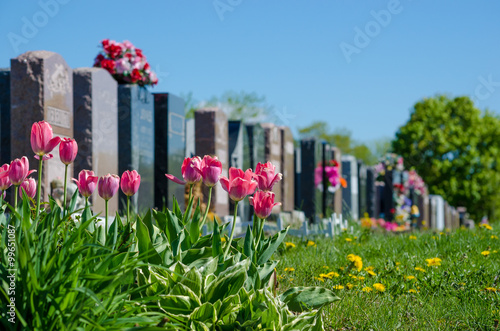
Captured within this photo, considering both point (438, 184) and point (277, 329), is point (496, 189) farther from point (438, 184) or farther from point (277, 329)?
point (277, 329)

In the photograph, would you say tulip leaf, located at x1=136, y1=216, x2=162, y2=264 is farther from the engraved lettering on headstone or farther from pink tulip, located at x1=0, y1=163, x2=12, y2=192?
the engraved lettering on headstone

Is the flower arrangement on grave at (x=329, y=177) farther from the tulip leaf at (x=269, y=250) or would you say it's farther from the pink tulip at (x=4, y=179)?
the pink tulip at (x=4, y=179)

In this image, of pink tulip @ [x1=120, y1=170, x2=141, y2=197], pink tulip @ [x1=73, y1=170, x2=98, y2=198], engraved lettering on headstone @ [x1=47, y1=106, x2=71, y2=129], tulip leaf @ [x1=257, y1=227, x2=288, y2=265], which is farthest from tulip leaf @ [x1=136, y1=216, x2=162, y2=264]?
engraved lettering on headstone @ [x1=47, y1=106, x2=71, y2=129]

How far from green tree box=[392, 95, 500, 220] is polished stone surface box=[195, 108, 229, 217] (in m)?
26.9

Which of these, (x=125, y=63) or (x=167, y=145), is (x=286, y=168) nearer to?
(x=167, y=145)

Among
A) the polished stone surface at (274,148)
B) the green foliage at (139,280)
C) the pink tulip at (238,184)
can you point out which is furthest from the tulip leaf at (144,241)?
the polished stone surface at (274,148)

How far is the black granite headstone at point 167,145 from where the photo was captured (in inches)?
359

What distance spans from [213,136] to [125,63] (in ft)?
6.08

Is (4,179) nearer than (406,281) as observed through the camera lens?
Yes

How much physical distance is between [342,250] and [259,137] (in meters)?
6.24

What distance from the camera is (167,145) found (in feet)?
29.8

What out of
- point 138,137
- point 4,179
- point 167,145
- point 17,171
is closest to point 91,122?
point 138,137

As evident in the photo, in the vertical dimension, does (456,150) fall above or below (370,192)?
above

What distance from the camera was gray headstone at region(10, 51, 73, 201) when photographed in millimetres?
7070
